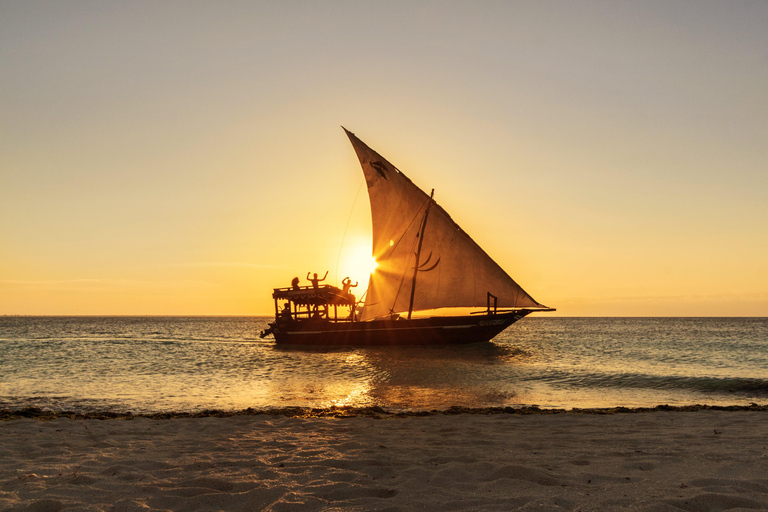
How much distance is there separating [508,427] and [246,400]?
25.4 feet

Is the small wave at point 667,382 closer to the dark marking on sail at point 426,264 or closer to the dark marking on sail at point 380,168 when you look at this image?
the dark marking on sail at point 426,264

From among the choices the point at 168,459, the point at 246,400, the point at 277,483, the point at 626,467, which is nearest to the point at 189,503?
the point at 277,483

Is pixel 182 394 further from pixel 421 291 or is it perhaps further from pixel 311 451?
pixel 421 291

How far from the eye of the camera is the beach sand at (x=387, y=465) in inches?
185

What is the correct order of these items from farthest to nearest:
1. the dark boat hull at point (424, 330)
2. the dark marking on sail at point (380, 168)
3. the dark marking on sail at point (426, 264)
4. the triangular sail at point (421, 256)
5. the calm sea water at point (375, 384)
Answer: the dark boat hull at point (424, 330) < the dark marking on sail at point (380, 168) < the dark marking on sail at point (426, 264) < the triangular sail at point (421, 256) < the calm sea water at point (375, 384)

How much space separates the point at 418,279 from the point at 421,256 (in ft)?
5.52

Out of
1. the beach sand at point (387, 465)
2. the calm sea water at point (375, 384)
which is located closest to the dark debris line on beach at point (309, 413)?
the beach sand at point (387, 465)

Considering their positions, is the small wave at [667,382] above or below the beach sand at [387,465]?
below

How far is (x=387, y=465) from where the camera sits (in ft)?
19.8

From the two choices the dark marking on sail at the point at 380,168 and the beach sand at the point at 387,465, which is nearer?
the beach sand at the point at 387,465

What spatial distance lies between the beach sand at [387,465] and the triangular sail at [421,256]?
24904 millimetres

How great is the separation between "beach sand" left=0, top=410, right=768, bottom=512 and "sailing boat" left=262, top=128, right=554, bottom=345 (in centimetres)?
2516

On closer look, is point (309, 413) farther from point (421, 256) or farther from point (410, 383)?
point (421, 256)

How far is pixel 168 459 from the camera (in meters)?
6.41
